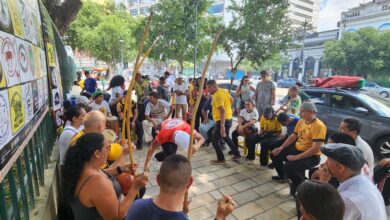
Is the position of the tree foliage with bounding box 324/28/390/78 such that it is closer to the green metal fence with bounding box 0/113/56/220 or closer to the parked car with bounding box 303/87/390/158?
the parked car with bounding box 303/87/390/158

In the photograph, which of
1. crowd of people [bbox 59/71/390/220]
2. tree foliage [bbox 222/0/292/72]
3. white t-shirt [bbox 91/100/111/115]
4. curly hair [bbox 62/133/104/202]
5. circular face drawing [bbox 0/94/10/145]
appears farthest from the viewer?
tree foliage [bbox 222/0/292/72]

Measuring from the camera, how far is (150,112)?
5.96 metres

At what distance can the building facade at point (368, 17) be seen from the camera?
28859mm

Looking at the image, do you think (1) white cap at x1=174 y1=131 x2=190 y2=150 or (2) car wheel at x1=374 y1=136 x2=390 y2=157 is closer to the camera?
(1) white cap at x1=174 y1=131 x2=190 y2=150

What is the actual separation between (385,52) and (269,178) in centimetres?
2378

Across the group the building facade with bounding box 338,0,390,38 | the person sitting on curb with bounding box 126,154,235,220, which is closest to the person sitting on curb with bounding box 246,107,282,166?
the person sitting on curb with bounding box 126,154,235,220

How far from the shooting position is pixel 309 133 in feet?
12.0

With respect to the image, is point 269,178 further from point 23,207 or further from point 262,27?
point 262,27

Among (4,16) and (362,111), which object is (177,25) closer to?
(362,111)

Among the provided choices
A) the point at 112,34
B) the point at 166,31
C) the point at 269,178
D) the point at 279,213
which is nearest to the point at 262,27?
the point at 166,31

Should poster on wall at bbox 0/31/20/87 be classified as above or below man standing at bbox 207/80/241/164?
above

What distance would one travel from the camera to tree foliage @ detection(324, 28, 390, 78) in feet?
70.4

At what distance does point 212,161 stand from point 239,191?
1.21 metres

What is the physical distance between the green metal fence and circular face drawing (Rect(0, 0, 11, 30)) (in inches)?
37.4
